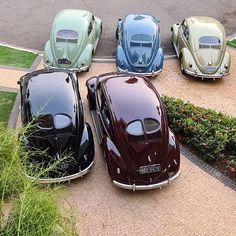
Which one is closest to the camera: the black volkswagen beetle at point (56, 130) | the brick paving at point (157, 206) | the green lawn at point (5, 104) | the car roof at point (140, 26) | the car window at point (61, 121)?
the brick paving at point (157, 206)

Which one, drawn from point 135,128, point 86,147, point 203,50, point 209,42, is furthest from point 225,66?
point 86,147

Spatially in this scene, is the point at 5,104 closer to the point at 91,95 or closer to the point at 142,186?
the point at 91,95

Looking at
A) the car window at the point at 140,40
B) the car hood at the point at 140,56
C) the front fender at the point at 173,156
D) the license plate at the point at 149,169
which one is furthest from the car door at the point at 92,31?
the license plate at the point at 149,169

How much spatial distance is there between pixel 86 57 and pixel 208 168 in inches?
236

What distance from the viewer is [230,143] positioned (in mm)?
11781

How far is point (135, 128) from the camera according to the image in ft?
34.0

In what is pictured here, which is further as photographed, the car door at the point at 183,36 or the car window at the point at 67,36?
the car door at the point at 183,36

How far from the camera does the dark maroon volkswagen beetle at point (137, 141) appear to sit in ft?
33.3

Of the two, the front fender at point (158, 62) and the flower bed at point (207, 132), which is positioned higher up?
the front fender at point (158, 62)

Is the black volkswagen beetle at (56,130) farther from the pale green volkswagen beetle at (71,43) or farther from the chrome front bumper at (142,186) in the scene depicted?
the pale green volkswagen beetle at (71,43)

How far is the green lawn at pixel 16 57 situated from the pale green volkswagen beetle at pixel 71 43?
1185 millimetres

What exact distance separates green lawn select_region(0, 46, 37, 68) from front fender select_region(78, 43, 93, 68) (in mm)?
2110

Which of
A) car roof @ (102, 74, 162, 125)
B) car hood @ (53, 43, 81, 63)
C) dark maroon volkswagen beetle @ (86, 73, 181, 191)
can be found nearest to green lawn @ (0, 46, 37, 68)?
car hood @ (53, 43, 81, 63)

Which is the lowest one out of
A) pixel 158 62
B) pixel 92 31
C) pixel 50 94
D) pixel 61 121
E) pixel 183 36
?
pixel 158 62
